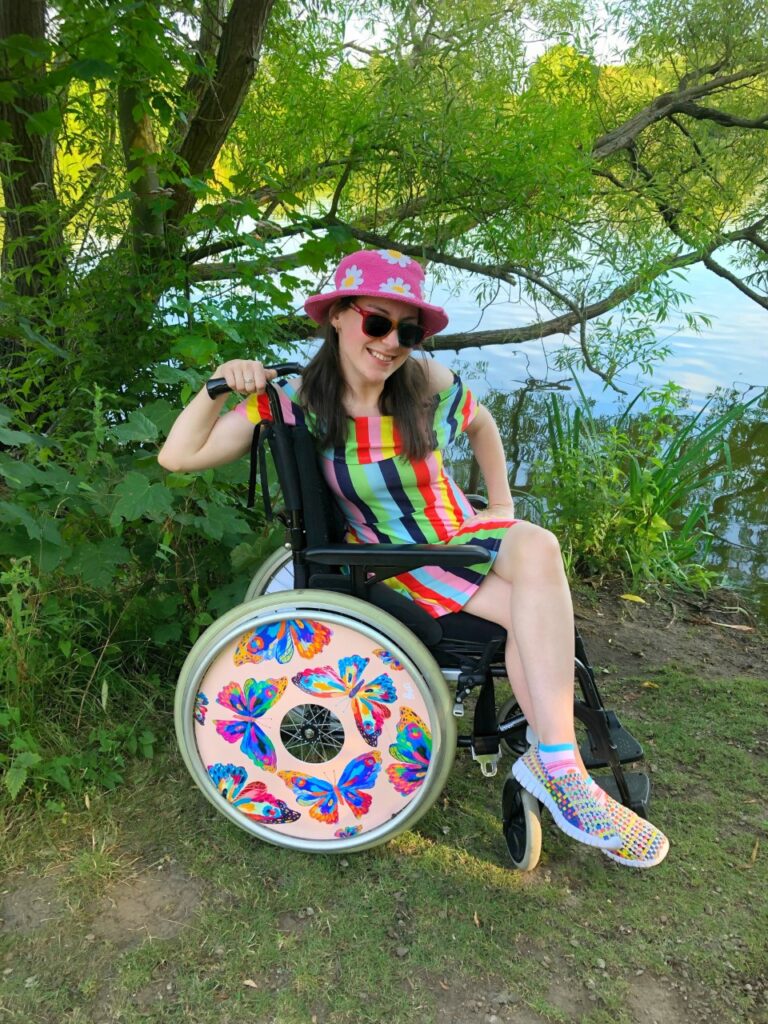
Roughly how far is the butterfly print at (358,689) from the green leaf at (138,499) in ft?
1.84

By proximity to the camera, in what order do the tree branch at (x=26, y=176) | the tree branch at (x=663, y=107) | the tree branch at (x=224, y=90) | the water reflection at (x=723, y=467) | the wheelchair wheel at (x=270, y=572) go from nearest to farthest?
the wheelchair wheel at (x=270, y=572) → the tree branch at (x=26, y=176) → the tree branch at (x=224, y=90) → the water reflection at (x=723, y=467) → the tree branch at (x=663, y=107)

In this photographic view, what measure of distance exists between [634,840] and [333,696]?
756 millimetres

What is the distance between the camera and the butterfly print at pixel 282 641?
5.30 ft

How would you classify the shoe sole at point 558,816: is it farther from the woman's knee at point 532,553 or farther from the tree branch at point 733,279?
the tree branch at point 733,279

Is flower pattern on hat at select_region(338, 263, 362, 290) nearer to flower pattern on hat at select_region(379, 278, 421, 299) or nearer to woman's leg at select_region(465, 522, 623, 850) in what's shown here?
flower pattern on hat at select_region(379, 278, 421, 299)

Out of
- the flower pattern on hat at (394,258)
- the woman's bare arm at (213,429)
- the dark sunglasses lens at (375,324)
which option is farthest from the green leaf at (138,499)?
the flower pattern on hat at (394,258)

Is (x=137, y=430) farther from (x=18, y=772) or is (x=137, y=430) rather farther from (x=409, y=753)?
(x=409, y=753)

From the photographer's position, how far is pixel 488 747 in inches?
71.5

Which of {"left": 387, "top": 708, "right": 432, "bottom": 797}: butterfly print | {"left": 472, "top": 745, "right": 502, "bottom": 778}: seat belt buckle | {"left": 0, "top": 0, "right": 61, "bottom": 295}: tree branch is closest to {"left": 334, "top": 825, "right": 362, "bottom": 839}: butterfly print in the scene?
{"left": 387, "top": 708, "right": 432, "bottom": 797}: butterfly print

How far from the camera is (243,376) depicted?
1.61m

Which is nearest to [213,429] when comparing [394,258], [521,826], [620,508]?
[394,258]

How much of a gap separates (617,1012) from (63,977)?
1091 mm

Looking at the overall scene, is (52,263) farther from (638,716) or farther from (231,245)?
(638,716)

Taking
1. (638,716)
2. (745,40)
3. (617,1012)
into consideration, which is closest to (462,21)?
(745,40)
